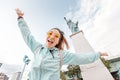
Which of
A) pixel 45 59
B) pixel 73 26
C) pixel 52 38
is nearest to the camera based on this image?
pixel 45 59

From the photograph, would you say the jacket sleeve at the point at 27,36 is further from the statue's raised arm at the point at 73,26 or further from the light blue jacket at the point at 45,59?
the statue's raised arm at the point at 73,26

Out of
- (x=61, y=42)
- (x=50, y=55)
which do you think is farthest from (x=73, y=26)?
(x=50, y=55)

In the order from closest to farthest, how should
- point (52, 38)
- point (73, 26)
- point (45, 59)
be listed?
point (45, 59), point (52, 38), point (73, 26)

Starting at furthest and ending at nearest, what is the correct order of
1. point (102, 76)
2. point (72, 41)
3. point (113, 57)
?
point (113, 57)
point (72, 41)
point (102, 76)

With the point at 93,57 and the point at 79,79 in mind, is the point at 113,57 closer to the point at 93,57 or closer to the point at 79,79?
the point at 79,79

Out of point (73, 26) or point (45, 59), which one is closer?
point (45, 59)

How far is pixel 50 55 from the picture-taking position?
1441 mm

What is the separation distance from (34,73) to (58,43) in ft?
1.39

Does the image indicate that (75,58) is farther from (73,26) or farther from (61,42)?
(73,26)

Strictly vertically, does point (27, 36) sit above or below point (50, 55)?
above

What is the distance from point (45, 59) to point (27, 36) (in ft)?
1.18

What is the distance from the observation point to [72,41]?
6.41 m

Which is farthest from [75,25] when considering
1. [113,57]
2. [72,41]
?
[113,57]

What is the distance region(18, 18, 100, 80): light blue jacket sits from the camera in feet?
→ 4.35
